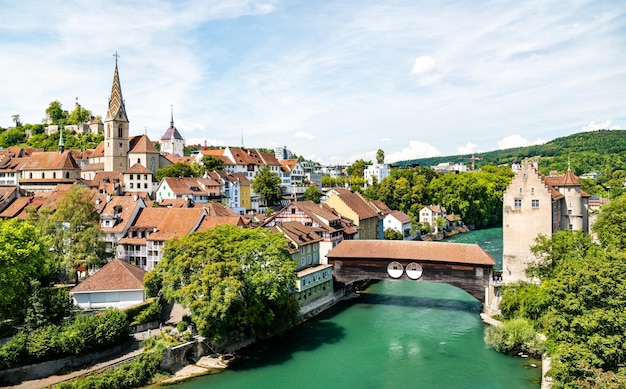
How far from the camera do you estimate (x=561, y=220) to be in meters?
35.3

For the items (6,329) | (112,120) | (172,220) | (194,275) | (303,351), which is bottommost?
(303,351)

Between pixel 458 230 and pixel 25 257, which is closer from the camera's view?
pixel 25 257

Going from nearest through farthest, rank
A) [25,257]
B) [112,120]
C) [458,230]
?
[25,257], [112,120], [458,230]

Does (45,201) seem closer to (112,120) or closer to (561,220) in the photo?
(112,120)

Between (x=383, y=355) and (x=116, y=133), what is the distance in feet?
149

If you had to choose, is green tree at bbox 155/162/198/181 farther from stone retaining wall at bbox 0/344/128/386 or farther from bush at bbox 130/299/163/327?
stone retaining wall at bbox 0/344/128/386

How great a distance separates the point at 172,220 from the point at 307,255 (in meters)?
9.80

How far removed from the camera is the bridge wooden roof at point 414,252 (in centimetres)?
3197

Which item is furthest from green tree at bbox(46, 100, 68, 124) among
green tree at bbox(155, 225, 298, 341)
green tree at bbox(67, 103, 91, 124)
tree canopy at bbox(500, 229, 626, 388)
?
tree canopy at bbox(500, 229, 626, 388)

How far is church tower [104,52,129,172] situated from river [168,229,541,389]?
3764cm

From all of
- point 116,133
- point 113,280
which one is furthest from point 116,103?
point 113,280

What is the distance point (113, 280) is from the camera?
1091 inches

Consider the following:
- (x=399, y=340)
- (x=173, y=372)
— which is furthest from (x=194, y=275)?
(x=399, y=340)

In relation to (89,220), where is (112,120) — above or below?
above
